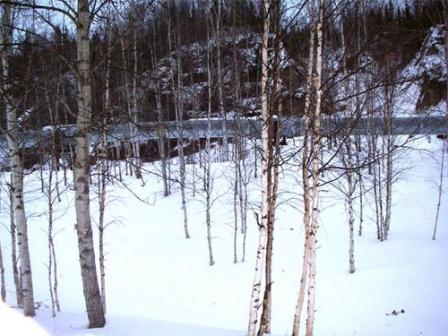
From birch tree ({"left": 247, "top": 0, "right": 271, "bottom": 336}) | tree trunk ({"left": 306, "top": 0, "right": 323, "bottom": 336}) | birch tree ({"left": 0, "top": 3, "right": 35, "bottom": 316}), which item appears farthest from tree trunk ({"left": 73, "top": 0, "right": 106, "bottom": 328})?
tree trunk ({"left": 306, "top": 0, "right": 323, "bottom": 336})

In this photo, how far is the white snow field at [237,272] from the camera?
11.6m

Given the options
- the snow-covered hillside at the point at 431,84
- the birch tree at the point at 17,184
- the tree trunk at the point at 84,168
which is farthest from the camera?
the snow-covered hillside at the point at 431,84

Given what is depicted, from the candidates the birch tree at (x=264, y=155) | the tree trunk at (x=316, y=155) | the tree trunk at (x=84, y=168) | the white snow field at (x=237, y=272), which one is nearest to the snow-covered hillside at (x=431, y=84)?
the white snow field at (x=237, y=272)

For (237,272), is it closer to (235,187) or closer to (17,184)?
(235,187)

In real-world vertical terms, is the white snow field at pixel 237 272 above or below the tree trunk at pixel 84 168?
below

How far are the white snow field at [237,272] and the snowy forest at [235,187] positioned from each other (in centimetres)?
7

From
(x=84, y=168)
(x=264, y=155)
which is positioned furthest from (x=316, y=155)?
(x=84, y=168)

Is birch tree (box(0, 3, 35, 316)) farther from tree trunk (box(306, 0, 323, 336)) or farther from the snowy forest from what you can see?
tree trunk (box(306, 0, 323, 336))

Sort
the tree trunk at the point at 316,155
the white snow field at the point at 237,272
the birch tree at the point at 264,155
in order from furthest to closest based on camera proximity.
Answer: the white snow field at the point at 237,272 → the tree trunk at the point at 316,155 → the birch tree at the point at 264,155

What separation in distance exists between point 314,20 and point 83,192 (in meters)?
5.10

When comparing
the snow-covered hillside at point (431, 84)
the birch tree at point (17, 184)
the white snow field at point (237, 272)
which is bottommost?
the white snow field at point (237, 272)

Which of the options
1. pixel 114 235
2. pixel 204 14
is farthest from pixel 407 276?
pixel 204 14

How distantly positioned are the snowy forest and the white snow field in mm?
73

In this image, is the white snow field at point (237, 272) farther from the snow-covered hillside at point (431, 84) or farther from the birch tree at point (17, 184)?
the snow-covered hillside at point (431, 84)
